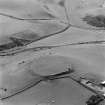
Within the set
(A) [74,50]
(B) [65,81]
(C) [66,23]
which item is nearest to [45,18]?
(C) [66,23]

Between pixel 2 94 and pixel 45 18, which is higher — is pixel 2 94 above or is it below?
below

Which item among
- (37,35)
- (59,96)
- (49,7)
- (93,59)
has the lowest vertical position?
(59,96)

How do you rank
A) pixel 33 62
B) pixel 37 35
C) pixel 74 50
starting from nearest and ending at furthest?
pixel 33 62
pixel 74 50
pixel 37 35

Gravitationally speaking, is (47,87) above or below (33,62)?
below

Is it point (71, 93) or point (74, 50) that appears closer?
point (71, 93)

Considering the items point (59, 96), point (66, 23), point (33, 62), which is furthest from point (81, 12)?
point (59, 96)

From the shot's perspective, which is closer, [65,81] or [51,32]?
→ [65,81]

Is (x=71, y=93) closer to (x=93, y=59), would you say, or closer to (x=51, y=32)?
(x=93, y=59)

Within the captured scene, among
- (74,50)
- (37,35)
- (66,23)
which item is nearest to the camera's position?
(74,50)

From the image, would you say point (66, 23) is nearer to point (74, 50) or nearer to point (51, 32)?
point (51, 32)

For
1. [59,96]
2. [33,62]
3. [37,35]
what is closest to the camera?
[59,96]
